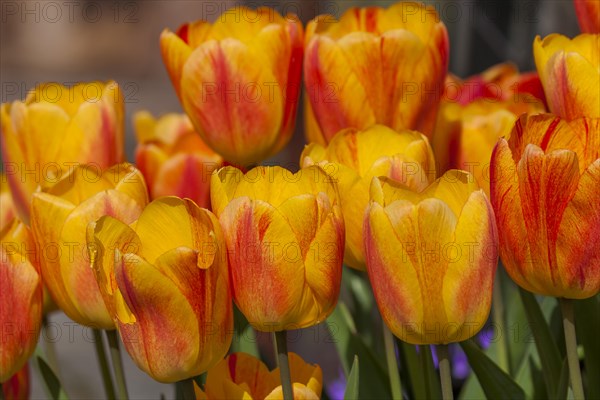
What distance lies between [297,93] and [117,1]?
16.5 ft

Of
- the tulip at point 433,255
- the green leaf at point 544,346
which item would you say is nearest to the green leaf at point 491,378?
the green leaf at point 544,346

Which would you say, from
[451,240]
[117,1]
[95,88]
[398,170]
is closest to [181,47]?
[95,88]

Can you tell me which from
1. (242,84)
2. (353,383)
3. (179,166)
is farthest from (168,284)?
(179,166)

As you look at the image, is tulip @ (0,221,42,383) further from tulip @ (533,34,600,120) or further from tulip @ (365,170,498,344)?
tulip @ (533,34,600,120)

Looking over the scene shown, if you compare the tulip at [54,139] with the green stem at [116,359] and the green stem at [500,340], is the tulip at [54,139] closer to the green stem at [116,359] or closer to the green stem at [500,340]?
the green stem at [116,359]

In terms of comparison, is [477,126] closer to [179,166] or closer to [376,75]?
[376,75]

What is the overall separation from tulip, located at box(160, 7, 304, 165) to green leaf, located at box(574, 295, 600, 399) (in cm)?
27

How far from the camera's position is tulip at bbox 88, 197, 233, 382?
0.59 meters

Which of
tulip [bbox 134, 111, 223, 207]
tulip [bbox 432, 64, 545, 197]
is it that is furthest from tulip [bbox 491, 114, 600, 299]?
tulip [bbox 134, 111, 223, 207]

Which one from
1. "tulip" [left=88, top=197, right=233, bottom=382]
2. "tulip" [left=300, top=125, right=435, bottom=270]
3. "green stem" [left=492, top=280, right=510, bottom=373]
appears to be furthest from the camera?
"green stem" [left=492, top=280, right=510, bottom=373]

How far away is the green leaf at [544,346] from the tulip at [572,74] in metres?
0.15

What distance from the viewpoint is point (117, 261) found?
1.91ft

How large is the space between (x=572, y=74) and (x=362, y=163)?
0.15 meters

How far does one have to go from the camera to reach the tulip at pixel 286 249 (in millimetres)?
607
